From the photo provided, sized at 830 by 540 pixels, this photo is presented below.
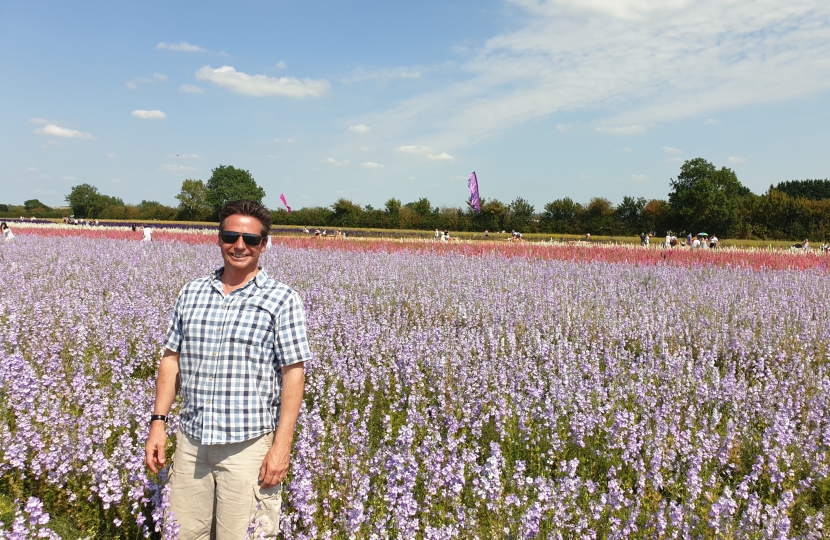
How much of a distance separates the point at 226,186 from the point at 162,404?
74.8 m

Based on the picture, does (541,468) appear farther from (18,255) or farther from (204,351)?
(18,255)

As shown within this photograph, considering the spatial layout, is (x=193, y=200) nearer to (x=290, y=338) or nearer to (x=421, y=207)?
(x=421, y=207)

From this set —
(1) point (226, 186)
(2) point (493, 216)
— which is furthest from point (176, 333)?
(1) point (226, 186)

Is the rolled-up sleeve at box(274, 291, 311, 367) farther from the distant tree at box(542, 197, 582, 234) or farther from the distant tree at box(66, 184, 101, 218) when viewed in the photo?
the distant tree at box(66, 184, 101, 218)

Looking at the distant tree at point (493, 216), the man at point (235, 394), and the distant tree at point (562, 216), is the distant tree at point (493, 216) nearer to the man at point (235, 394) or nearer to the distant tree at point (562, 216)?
the distant tree at point (562, 216)

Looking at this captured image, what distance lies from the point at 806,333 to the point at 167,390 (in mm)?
7289

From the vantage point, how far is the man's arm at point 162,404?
221 cm

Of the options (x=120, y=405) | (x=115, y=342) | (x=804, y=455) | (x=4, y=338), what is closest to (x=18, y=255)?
(x=4, y=338)

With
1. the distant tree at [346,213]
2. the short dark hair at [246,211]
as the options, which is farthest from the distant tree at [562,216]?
the short dark hair at [246,211]

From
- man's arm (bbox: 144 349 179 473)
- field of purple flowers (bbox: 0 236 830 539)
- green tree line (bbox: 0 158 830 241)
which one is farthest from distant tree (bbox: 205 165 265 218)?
man's arm (bbox: 144 349 179 473)

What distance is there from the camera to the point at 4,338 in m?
5.33

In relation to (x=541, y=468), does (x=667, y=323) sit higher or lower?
higher

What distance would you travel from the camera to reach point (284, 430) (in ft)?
6.86

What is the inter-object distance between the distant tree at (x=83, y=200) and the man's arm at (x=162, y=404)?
8260 centimetres
